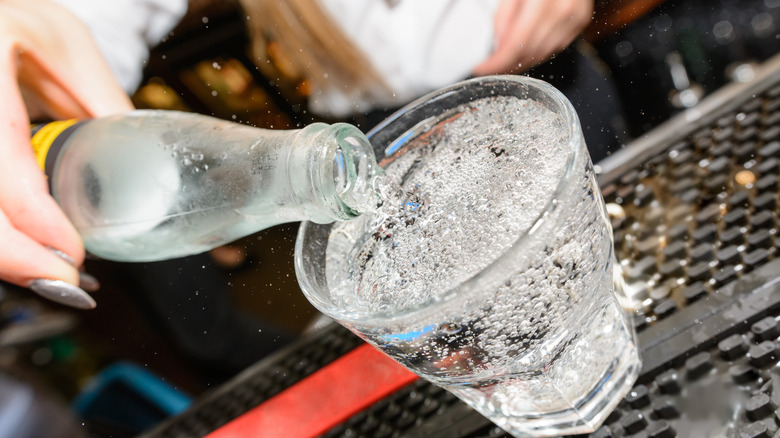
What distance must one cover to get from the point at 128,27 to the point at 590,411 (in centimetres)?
48

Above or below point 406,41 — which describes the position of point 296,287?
below

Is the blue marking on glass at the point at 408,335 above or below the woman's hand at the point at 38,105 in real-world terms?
below

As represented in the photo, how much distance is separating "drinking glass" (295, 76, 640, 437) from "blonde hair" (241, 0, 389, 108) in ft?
0.44

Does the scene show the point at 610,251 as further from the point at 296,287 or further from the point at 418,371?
the point at 296,287

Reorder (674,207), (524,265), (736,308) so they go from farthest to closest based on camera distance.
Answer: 1. (674,207)
2. (736,308)
3. (524,265)

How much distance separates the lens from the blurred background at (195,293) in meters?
0.58

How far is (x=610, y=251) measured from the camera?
1.42 feet

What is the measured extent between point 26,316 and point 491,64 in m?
0.45

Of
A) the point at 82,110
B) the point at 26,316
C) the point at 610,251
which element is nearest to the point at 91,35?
the point at 82,110

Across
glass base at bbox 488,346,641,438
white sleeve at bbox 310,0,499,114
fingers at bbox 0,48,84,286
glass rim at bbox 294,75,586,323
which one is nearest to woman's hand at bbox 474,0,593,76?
white sleeve at bbox 310,0,499,114

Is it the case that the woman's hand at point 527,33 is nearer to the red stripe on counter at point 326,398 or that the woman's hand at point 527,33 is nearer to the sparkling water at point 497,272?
the sparkling water at point 497,272

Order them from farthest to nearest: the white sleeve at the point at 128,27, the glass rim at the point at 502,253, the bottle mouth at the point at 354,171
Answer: the white sleeve at the point at 128,27, the bottle mouth at the point at 354,171, the glass rim at the point at 502,253

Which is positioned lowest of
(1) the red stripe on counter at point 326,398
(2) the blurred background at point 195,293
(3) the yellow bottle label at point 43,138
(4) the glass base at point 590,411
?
(1) the red stripe on counter at point 326,398

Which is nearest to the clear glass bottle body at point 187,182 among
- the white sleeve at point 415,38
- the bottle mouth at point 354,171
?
the bottle mouth at point 354,171
